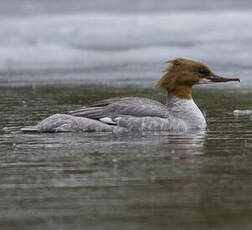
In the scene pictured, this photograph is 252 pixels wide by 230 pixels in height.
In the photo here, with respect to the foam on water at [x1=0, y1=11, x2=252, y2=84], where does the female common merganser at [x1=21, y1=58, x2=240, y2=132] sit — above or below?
below

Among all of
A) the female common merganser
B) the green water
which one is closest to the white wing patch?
the female common merganser

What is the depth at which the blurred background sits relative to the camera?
16844mm

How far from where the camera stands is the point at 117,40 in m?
19.7

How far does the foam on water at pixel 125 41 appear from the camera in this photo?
58.2 feet

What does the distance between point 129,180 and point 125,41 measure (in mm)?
14159

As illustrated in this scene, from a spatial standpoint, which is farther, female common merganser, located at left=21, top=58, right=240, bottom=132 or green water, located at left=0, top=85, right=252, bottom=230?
female common merganser, located at left=21, top=58, right=240, bottom=132

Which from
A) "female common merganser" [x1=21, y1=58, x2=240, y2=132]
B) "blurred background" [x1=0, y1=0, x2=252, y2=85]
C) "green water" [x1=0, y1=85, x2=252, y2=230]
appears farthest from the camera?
"blurred background" [x1=0, y1=0, x2=252, y2=85]

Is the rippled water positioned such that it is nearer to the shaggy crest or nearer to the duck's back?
the duck's back

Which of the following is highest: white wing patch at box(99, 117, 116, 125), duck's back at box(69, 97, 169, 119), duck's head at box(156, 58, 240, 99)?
duck's head at box(156, 58, 240, 99)

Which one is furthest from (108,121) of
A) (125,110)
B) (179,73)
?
(179,73)

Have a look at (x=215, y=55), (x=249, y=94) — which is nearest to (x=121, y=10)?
(x=215, y=55)

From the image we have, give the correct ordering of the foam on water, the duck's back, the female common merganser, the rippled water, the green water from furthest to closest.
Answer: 1. the foam on water
2. the duck's back
3. the female common merganser
4. the rippled water
5. the green water

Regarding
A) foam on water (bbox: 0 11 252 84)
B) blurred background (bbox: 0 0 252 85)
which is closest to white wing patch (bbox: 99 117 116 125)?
blurred background (bbox: 0 0 252 85)

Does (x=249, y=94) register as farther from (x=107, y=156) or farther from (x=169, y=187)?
(x=169, y=187)
